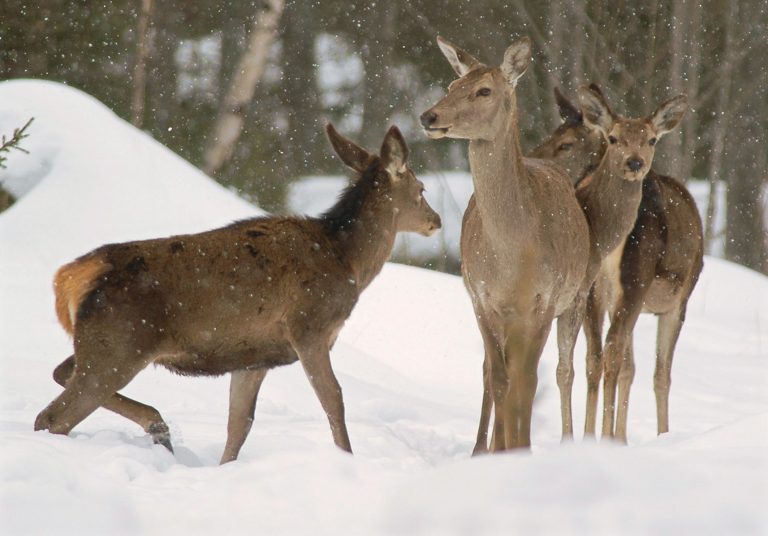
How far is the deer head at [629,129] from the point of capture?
24.8 feet

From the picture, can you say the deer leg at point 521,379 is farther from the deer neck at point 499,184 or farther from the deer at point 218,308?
the deer at point 218,308

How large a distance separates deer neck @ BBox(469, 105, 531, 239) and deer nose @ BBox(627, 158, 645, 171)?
1.33 metres

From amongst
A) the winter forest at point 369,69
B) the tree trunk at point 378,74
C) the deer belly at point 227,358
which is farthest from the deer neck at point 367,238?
the tree trunk at point 378,74

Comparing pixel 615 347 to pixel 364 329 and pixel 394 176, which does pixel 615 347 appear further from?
pixel 364 329

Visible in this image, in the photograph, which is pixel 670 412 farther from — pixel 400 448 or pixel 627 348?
pixel 400 448

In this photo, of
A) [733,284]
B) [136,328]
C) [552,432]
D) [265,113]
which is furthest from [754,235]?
[136,328]

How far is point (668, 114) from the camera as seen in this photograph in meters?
7.91

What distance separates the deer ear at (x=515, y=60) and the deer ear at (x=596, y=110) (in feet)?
4.72

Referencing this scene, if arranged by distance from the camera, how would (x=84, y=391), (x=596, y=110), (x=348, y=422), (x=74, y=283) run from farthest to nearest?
(x=596, y=110) < (x=348, y=422) < (x=74, y=283) < (x=84, y=391)

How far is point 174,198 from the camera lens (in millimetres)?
11195

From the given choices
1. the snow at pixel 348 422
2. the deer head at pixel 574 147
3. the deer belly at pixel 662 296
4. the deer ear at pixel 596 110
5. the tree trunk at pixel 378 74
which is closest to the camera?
the snow at pixel 348 422

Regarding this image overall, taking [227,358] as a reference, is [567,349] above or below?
below

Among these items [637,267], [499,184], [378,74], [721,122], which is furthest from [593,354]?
[378,74]

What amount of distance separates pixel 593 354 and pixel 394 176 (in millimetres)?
1796
